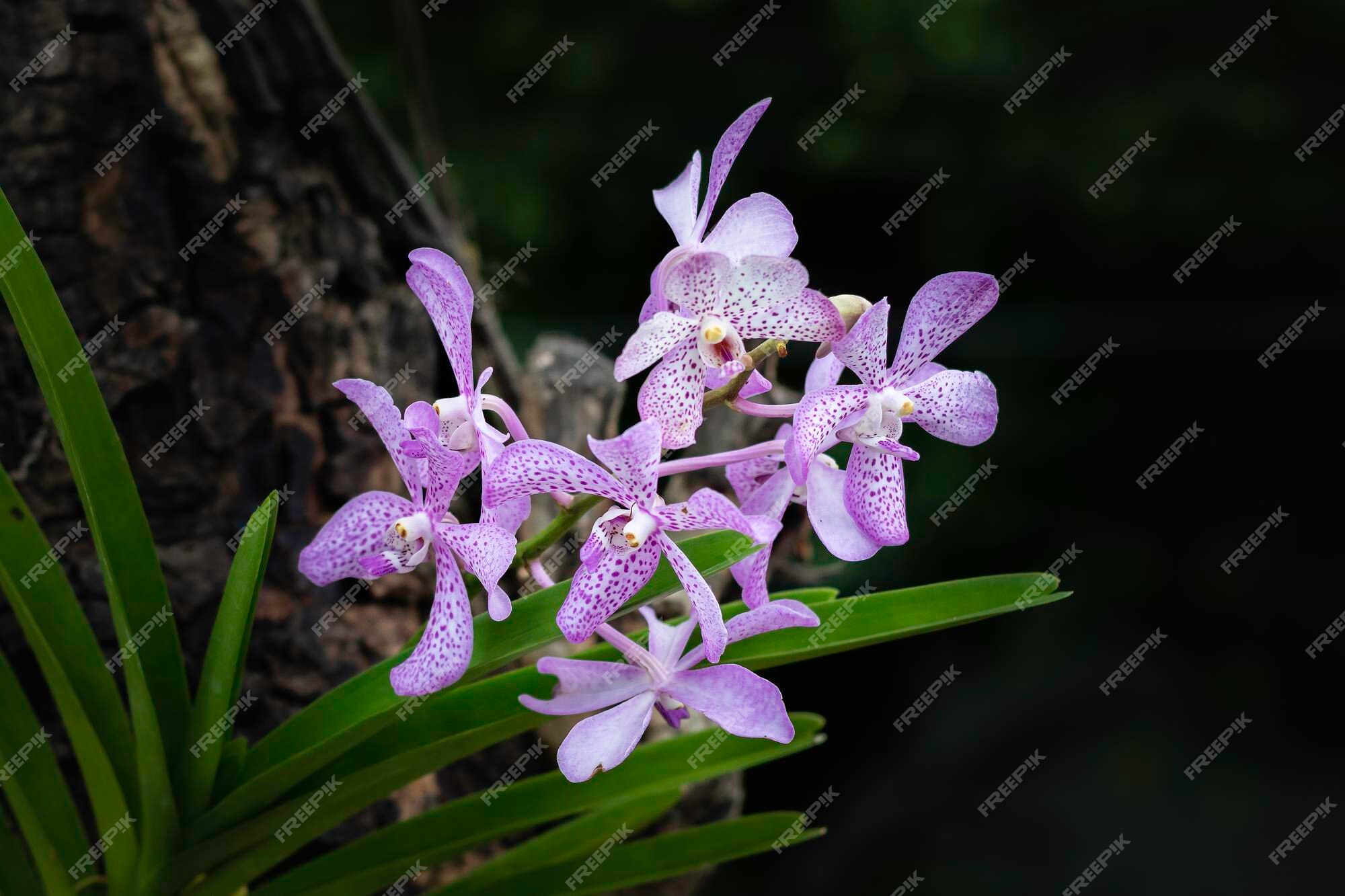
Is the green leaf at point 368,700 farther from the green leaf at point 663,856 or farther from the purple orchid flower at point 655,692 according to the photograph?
the green leaf at point 663,856

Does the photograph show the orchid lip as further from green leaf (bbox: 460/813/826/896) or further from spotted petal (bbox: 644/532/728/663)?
green leaf (bbox: 460/813/826/896)

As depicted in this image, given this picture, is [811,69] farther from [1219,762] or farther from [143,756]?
[143,756]

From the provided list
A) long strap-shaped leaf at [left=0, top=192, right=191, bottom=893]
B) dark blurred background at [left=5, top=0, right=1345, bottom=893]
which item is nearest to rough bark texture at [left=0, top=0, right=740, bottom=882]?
long strap-shaped leaf at [left=0, top=192, right=191, bottom=893]

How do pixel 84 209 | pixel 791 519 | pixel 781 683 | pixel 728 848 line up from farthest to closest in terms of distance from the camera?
pixel 781 683 < pixel 791 519 < pixel 84 209 < pixel 728 848

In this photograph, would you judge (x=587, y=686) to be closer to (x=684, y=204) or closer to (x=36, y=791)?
(x=684, y=204)

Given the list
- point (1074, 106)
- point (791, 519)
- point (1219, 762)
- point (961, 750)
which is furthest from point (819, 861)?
point (1074, 106)

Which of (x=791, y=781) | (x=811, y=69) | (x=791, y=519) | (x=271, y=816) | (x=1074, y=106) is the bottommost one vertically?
(x=791, y=781)

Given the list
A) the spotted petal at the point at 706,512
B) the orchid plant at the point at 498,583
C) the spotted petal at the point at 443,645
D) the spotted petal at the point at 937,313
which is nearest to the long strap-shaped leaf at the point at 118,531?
the orchid plant at the point at 498,583
